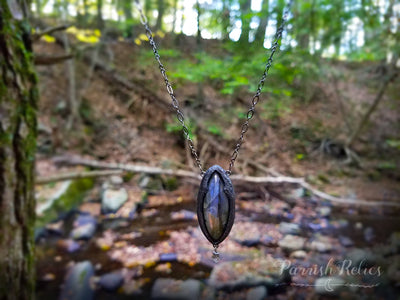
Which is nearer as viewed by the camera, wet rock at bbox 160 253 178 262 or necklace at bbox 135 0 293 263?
necklace at bbox 135 0 293 263

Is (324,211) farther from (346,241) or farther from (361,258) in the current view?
(361,258)

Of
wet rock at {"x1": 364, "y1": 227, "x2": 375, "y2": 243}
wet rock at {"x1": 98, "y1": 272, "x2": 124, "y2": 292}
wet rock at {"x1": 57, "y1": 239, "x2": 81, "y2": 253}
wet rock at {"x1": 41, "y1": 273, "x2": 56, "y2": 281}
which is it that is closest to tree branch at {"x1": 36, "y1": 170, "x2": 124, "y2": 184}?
wet rock at {"x1": 57, "y1": 239, "x2": 81, "y2": 253}

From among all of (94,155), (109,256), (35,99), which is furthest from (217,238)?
(94,155)

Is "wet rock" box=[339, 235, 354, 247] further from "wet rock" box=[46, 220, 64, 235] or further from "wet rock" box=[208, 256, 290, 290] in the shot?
"wet rock" box=[46, 220, 64, 235]

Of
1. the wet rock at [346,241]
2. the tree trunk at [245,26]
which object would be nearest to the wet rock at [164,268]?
the wet rock at [346,241]

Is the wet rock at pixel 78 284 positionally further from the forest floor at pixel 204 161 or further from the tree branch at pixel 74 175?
the tree branch at pixel 74 175

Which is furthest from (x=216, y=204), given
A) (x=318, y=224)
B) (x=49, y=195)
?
(x=49, y=195)

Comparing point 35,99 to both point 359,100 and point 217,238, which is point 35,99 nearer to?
point 217,238
